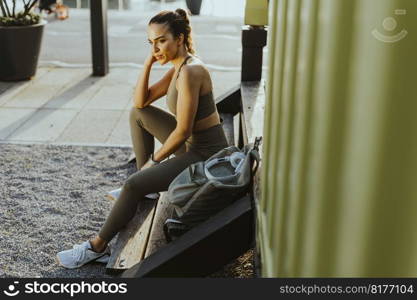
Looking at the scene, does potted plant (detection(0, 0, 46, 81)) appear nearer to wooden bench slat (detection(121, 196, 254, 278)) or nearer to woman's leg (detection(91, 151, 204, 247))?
woman's leg (detection(91, 151, 204, 247))

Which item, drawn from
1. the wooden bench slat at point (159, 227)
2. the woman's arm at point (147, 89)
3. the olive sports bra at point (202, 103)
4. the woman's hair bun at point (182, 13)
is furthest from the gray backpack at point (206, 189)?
the woman's arm at point (147, 89)

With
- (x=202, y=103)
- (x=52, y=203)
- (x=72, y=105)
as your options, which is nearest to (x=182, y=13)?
(x=202, y=103)

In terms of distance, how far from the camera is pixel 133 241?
371cm

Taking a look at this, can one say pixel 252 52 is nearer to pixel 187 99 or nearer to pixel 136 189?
pixel 187 99

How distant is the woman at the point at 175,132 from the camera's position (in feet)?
12.6

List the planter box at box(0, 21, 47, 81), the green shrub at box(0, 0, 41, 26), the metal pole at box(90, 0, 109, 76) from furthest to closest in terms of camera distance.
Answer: the metal pole at box(90, 0, 109, 76) < the green shrub at box(0, 0, 41, 26) < the planter box at box(0, 21, 47, 81)

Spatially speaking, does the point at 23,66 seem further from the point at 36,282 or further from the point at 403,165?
the point at 403,165

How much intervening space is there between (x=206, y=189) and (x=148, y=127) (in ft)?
4.55

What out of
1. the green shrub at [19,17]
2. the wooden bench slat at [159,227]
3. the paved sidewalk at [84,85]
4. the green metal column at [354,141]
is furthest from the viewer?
the green shrub at [19,17]

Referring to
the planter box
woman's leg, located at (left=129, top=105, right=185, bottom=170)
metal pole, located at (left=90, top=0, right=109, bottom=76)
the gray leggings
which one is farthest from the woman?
metal pole, located at (left=90, top=0, right=109, bottom=76)

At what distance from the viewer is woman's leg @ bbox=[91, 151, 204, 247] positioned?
3.83 meters

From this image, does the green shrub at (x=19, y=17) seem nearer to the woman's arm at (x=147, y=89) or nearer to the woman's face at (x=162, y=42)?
the woman's arm at (x=147, y=89)

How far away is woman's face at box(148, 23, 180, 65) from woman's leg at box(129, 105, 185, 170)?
2.21 ft

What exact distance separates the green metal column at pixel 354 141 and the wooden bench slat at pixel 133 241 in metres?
1.56
